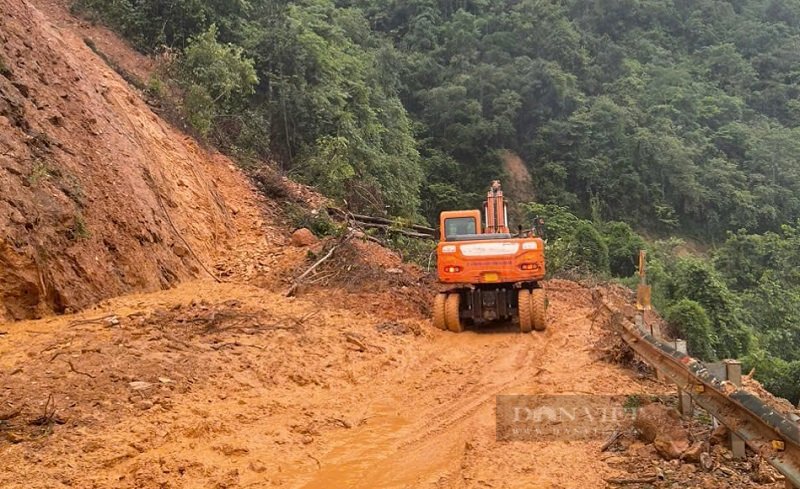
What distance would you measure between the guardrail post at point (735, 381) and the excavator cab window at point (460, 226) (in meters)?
7.21

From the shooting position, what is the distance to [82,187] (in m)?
8.47

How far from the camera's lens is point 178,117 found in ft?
46.9

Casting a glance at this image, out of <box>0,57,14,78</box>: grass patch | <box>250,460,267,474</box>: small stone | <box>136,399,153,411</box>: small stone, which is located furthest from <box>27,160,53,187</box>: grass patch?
<box>250,460,267,474</box>: small stone

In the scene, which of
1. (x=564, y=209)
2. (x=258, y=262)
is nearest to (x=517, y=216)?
(x=564, y=209)

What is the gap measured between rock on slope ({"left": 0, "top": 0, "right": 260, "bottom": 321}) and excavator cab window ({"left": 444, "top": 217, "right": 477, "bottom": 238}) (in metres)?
4.47

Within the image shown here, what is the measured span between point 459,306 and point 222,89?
9.15 meters

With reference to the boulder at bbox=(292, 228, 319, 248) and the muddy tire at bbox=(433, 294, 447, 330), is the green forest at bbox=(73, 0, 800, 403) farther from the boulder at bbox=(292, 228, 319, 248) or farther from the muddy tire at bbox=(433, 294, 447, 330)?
the muddy tire at bbox=(433, 294, 447, 330)

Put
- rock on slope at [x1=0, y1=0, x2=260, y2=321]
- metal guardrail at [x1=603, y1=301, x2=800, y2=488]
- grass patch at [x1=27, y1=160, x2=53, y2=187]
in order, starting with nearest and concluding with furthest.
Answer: metal guardrail at [x1=603, y1=301, x2=800, y2=488] < rock on slope at [x1=0, y1=0, x2=260, y2=321] < grass patch at [x1=27, y1=160, x2=53, y2=187]

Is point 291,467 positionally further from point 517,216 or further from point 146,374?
point 517,216

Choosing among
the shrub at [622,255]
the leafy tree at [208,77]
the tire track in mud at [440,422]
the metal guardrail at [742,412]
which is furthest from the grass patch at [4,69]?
the shrub at [622,255]

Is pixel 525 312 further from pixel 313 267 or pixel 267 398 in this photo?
pixel 267 398

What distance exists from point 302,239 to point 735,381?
31.9ft

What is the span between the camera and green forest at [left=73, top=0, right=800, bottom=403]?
1708cm

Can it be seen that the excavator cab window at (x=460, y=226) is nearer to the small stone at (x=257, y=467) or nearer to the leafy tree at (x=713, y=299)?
the small stone at (x=257, y=467)
